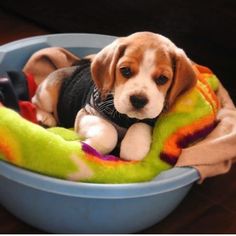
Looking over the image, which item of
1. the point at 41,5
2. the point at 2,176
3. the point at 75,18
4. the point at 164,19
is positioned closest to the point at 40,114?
the point at 2,176

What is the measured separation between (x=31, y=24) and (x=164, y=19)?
893 millimetres

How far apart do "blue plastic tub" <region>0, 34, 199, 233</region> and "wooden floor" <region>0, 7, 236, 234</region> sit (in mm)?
42

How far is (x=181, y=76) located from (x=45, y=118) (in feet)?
1.68

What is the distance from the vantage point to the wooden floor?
1363mm

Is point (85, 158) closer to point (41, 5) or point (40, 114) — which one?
point (40, 114)

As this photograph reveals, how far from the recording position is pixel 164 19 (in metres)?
2.01

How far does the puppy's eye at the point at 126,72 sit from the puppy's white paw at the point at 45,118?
1.37 feet

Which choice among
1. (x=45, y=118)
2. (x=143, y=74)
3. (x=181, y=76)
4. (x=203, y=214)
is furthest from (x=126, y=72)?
(x=203, y=214)

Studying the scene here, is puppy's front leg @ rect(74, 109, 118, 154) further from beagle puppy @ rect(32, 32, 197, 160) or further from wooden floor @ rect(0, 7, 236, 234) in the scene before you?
wooden floor @ rect(0, 7, 236, 234)

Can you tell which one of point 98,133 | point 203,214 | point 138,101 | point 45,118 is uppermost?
point 138,101

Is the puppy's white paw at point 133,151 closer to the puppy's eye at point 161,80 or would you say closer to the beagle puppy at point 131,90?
the beagle puppy at point 131,90

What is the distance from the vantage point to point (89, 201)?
116 centimetres

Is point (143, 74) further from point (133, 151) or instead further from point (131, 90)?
point (133, 151)

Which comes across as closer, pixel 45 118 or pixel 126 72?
pixel 126 72
